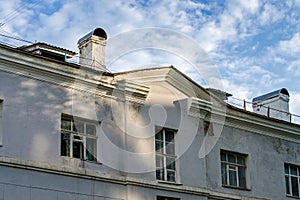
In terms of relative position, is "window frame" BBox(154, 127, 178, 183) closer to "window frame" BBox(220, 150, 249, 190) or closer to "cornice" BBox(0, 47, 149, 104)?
"cornice" BBox(0, 47, 149, 104)

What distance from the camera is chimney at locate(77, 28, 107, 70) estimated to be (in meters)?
20.1

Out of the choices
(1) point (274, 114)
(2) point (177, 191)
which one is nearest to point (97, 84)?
(2) point (177, 191)

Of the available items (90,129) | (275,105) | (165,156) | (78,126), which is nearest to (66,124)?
(78,126)

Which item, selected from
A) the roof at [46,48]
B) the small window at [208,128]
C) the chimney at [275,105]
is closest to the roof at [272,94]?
the chimney at [275,105]

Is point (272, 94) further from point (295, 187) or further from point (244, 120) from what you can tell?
point (295, 187)

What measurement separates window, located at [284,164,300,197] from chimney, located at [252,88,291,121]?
2.23m

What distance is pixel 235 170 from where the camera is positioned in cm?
2234

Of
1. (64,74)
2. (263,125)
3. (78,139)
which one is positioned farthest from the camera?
(263,125)

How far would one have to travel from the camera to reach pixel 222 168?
21.9 metres

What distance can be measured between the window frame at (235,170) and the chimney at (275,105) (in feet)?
11.7

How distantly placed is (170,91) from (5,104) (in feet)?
19.2

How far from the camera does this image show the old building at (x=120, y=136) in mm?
17188

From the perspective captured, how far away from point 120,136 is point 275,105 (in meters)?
9.14

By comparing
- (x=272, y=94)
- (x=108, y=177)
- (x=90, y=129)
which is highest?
(x=272, y=94)
